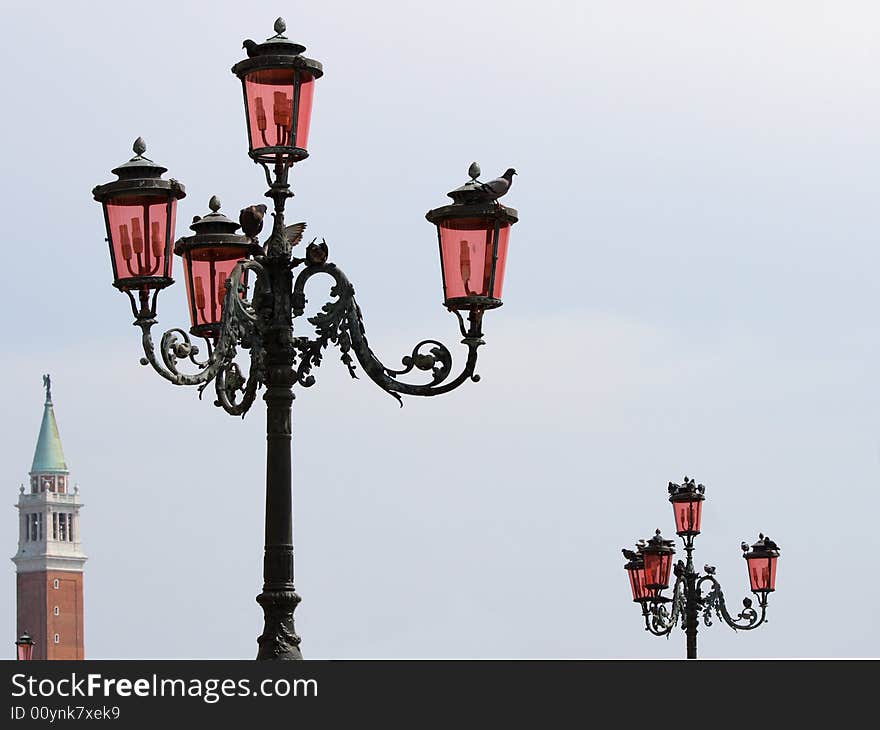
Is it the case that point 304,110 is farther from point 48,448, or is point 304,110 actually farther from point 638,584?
point 48,448

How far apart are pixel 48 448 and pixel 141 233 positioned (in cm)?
13369

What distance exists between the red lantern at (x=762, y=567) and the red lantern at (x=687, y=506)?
131 cm

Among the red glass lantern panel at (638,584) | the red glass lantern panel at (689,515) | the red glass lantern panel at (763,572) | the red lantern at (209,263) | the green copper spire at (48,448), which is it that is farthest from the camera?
the green copper spire at (48,448)

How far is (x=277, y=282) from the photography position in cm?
1209

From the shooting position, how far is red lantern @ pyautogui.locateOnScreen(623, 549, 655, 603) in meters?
21.7

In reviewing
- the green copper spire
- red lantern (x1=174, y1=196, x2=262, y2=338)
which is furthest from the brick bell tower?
red lantern (x1=174, y1=196, x2=262, y2=338)

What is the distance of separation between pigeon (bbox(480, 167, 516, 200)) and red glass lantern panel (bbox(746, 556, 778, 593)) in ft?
34.3

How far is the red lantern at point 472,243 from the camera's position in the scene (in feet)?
40.7

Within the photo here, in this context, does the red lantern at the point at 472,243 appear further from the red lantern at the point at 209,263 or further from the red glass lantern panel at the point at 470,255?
the red lantern at the point at 209,263

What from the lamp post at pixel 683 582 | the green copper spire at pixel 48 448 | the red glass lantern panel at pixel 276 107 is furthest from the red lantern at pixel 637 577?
the green copper spire at pixel 48 448

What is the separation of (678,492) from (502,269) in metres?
8.97

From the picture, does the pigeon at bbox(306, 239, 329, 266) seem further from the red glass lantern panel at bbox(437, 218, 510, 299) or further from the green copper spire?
the green copper spire

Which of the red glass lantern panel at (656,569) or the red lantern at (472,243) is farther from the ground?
the red lantern at (472,243)
